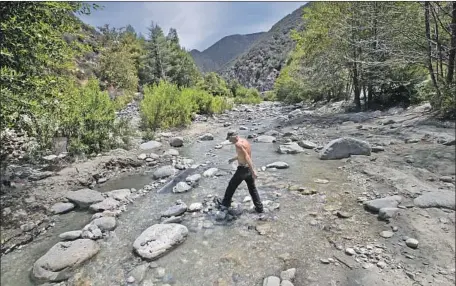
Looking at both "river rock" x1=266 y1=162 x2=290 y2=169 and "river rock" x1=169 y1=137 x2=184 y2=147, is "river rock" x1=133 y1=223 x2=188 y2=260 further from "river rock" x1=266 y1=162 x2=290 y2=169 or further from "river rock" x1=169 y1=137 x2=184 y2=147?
"river rock" x1=169 y1=137 x2=184 y2=147

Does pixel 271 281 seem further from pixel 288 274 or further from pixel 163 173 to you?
pixel 163 173

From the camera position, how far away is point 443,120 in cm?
1064

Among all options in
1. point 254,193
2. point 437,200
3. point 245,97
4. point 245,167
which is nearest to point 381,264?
point 437,200

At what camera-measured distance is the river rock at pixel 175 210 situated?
6.22 m

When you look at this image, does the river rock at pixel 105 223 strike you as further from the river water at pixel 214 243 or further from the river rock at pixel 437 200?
the river rock at pixel 437 200

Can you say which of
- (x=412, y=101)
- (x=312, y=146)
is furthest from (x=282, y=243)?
(x=412, y=101)

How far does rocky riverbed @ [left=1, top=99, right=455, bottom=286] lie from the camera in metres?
4.14

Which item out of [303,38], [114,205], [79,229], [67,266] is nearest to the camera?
[67,266]

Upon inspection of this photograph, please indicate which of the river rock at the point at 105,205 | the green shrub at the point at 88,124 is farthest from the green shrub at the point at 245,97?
the river rock at the point at 105,205

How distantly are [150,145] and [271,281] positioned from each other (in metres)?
10.2

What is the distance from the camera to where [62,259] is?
15.4ft

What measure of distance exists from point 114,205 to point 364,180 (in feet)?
20.0

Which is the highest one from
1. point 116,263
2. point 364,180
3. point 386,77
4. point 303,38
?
point 303,38

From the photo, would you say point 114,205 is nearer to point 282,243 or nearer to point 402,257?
point 282,243
